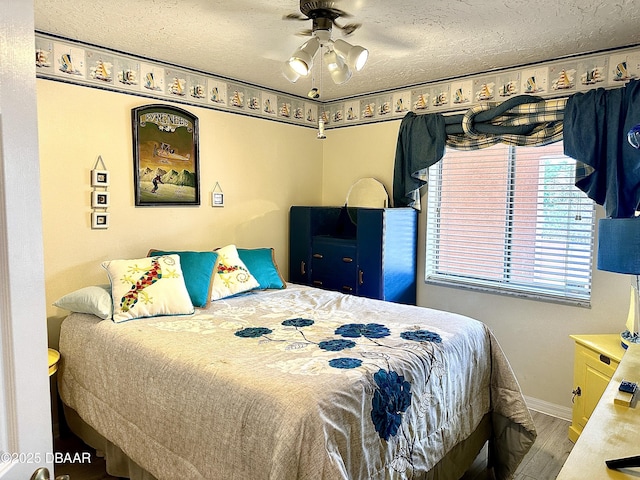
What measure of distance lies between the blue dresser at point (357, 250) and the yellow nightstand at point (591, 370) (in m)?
1.35

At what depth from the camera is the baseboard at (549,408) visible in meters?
3.06

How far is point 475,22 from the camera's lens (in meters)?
2.39

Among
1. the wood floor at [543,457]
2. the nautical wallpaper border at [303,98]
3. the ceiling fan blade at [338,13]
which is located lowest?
the wood floor at [543,457]

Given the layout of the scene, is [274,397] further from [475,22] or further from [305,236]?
[305,236]

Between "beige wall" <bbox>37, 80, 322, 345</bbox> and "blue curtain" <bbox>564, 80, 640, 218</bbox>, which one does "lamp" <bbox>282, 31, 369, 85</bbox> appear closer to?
"beige wall" <bbox>37, 80, 322, 345</bbox>

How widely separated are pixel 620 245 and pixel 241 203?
2800 millimetres

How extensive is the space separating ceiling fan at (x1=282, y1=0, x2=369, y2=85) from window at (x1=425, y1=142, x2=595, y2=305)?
1.69 metres

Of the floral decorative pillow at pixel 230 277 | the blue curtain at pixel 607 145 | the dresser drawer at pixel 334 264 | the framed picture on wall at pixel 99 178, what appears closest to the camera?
the blue curtain at pixel 607 145

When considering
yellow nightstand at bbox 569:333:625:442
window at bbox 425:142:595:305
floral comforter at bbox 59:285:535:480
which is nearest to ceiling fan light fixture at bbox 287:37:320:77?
floral comforter at bbox 59:285:535:480

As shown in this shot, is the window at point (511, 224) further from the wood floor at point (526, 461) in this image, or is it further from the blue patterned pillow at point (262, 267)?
the blue patterned pillow at point (262, 267)

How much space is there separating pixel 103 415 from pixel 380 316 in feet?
5.18

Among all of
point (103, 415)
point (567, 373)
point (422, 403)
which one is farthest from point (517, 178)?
point (103, 415)

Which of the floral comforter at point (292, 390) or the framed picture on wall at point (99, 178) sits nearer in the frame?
the floral comforter at point (292, 390)

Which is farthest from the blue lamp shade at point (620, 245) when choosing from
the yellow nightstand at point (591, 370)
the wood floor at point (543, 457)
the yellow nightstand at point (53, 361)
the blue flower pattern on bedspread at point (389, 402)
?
the yellow nightstand at point (53, 361)
